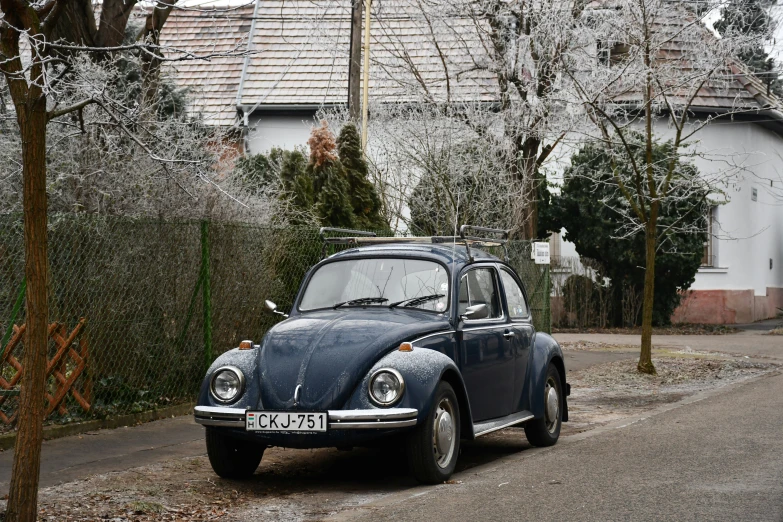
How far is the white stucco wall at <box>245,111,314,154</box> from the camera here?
30234 mm

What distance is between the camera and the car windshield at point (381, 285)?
8992mm

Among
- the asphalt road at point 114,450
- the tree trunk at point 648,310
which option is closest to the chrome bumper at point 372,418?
the asphalt road at point 114,450

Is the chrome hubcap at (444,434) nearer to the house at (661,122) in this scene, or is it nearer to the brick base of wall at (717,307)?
the house at (661,122)

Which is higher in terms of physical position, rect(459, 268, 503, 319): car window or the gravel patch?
rect(459, 268, 503, 319): car window

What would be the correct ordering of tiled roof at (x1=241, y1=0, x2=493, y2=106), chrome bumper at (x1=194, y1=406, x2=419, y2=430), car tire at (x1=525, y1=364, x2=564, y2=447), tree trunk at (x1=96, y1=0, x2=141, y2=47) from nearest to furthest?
chrome bumper at (x1=194, y1=406, x2=419, y2=430) → car tire at (x1=525, y1=364, x2=564, y2=447) → tree trunk at (x1=96, y1=0, x2=141, y2=47) → tiled roof at (x1=241, y1=0, x2=493, y2=106)

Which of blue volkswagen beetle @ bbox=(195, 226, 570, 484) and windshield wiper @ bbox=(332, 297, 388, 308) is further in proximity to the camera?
windshield wiper @ bbox=(332, 297, 388, 308)

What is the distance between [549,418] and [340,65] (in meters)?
22.3

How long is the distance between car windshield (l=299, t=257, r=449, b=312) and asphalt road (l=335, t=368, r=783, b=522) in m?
1.48

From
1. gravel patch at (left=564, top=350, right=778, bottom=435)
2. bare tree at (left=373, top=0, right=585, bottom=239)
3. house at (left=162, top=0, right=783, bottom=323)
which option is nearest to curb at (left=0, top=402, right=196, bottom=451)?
gravel patch at (left=564, top=350, right=778, bottom=435)

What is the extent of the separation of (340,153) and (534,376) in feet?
26.4

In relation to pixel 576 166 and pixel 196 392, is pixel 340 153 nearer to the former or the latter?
pixel 196 392

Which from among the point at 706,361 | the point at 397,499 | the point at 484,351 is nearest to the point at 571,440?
the point at 484,351

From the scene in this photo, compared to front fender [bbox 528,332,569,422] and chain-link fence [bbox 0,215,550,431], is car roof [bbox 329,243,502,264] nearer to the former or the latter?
front fender [bbox 528,332,569,422]

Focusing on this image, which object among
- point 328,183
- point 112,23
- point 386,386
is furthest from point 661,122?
point 386,386
